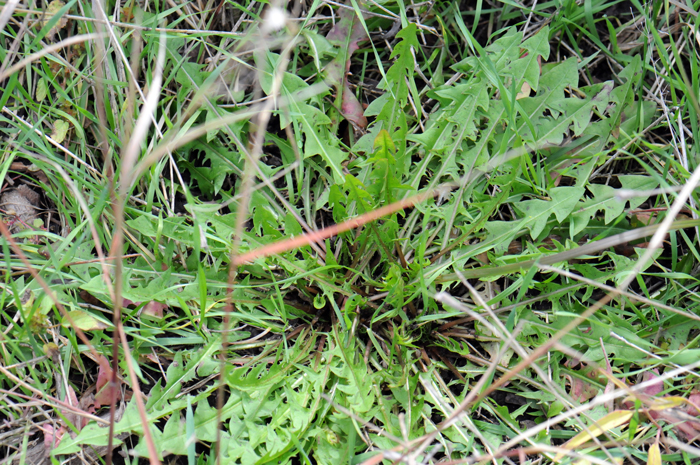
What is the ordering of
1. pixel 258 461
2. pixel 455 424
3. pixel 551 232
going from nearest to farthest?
pixel 258 461 → pixel 455 424 → pixel 551 232

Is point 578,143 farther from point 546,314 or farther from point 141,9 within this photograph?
point 141,9

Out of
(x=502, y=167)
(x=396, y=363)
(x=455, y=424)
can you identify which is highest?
(x=502, y=167)

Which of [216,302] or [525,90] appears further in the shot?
[525,90]

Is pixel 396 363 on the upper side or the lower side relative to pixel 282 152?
lower

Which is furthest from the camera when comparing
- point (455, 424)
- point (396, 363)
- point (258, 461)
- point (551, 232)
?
point (551, 232)

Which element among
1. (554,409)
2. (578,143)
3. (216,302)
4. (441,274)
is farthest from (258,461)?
(578,143)

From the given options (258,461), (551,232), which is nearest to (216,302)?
(258,461)
